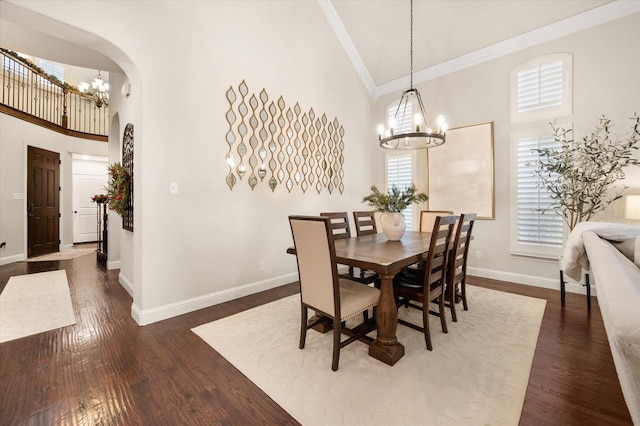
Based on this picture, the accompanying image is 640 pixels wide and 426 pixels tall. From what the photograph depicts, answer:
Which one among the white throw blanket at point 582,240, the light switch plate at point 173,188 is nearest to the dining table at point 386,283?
the white throw blanket at point 582,240

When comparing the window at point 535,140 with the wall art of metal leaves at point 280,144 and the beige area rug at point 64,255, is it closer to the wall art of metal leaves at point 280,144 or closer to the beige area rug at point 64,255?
the wall art of metal leaves at point 280,144

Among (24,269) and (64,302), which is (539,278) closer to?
(64,302)

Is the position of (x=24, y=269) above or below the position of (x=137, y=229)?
below

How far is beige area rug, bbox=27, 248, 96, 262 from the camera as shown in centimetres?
564

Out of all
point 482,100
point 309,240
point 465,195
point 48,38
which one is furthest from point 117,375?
point 482,100

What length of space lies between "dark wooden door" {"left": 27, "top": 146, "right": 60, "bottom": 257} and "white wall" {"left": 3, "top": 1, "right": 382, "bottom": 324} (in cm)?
384

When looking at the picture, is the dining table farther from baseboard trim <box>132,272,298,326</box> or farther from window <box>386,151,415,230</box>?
window <box>386,151,415,230</box>

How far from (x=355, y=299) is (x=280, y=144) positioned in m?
2.54

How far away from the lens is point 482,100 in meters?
4.14

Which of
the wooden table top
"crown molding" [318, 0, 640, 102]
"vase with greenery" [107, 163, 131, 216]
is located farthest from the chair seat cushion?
"crown molding" [318, 0, 640, 102]

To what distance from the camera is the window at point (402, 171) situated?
4.96 m

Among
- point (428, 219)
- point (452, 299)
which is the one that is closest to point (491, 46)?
point (428, 219)

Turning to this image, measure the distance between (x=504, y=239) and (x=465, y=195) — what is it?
830mm

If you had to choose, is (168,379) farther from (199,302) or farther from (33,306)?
(33,306)
